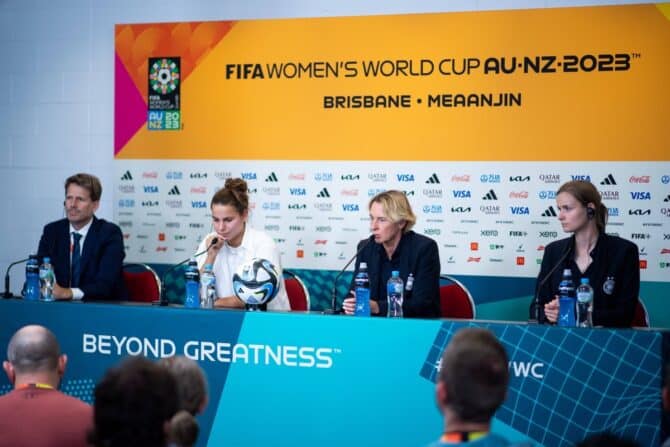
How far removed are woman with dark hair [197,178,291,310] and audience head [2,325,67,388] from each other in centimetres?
191

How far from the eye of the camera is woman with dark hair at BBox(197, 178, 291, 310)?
483 cm

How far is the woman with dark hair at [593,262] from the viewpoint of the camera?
165 inches

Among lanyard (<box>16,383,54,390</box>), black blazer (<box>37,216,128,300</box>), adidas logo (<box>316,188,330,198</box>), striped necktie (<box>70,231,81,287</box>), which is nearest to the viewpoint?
lanyard (<box>16,383,54,390</box>)

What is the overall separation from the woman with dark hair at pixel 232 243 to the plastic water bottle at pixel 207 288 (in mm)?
224

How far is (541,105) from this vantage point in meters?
5.44

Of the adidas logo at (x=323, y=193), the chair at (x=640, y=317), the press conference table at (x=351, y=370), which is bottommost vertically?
the press conference table at (x=351, y=370)

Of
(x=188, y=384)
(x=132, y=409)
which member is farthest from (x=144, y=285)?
(x=132, y=409)

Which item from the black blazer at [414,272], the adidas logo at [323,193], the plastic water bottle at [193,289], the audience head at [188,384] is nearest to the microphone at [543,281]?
the black blazer at [414,272]

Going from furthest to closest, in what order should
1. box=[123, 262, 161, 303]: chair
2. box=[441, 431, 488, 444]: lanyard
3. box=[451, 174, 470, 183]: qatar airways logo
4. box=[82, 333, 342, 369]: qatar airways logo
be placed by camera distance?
1. box=[451, 174, 470, 183]: qatar airways logo
2. box=[123, 262, 161, 303]: chair
3. box=[82, 333, 342, 369]: qatar airways logo
4. box=[441, 431, 488, 444]: lanyard

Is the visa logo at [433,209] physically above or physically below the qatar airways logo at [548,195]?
below

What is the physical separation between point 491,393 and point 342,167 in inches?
145

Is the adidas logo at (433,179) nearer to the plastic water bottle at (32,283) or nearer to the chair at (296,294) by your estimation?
the chair at (296,294)

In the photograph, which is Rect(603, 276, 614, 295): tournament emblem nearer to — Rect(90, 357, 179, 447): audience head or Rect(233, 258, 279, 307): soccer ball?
Rect(233, 258, 279, 307): soccer ball

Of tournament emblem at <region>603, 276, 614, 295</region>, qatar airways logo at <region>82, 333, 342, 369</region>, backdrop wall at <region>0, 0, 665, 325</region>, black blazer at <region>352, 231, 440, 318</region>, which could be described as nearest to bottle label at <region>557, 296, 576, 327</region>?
tournament emblem at <region>603, 276, 614, 295</region>
